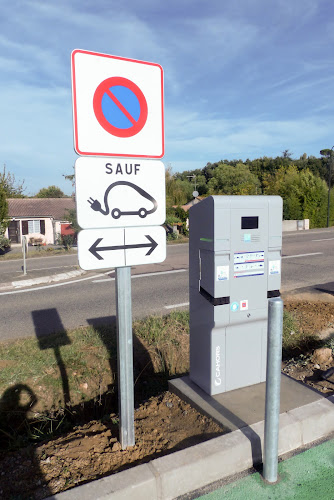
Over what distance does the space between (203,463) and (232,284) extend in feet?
4.47

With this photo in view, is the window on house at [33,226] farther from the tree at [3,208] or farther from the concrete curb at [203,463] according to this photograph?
the concrete curb at [203,463]

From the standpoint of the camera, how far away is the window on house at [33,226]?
33.5 m

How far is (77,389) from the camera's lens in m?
4.45

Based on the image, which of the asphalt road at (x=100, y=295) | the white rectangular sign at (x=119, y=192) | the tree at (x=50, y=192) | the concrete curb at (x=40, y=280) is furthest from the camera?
the tree at (x=50, y=192)

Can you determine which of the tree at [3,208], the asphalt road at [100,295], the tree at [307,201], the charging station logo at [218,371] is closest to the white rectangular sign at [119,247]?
the charging station logo at [218,371]

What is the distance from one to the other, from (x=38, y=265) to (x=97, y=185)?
507 inches

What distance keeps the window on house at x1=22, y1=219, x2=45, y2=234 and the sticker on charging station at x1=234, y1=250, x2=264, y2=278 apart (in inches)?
1305

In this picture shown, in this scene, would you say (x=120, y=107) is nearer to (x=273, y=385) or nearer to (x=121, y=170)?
(x=121, y=170)

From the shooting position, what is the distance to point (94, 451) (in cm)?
258

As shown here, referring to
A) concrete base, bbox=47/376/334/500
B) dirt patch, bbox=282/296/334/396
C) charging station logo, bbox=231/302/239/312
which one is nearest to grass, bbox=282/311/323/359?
dirt patch, bbox=282/296/334/396

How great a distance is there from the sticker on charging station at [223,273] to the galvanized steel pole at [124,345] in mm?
895

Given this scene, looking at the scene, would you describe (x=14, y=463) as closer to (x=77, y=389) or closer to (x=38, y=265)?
(x=77, y=389)

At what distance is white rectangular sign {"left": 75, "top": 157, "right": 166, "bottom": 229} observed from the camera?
7.32 ft

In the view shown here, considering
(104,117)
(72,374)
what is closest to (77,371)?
(72,374)
